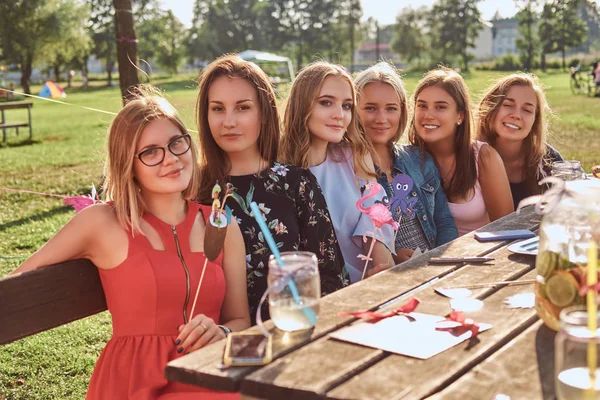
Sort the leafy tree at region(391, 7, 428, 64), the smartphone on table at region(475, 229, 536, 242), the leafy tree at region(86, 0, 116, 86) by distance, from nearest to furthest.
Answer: the smartphone on table at region(475, 229, 536, 242) → the leafy tree at region(86, 0, 116, 86) → the leafy tree at region(391, 7, 428, 64)

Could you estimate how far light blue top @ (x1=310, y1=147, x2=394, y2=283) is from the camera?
12.1 feet

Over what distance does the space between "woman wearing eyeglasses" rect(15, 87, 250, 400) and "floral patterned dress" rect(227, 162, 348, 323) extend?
352 mm

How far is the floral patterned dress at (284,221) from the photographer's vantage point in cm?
318

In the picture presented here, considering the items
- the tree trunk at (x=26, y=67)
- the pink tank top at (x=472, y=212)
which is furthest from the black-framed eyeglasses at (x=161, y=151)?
the tree trunk at (x=26, y=67)

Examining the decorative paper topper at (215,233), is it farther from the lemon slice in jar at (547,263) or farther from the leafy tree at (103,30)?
the leafy tree at (103,30)

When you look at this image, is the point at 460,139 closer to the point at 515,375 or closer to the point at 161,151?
the point at 161,151

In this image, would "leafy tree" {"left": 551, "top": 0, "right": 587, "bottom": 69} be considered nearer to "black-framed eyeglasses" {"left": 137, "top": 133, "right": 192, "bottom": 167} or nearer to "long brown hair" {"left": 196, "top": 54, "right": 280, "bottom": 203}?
"long brown hair" {"left": 196, "top": 54, "right": 280, "bottom": 203}

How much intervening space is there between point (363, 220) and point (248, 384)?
204 centimetres

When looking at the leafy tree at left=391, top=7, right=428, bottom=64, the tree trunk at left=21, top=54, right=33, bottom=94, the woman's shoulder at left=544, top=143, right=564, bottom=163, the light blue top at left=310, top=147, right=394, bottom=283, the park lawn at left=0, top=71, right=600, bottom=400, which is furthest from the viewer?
the leafy tree at left=391, top=7, right=428, bottom=64

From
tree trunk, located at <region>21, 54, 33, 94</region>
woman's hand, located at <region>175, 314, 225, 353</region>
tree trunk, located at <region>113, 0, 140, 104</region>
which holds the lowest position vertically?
woman's hand, located at <region>175, 314, 225, 353</region>

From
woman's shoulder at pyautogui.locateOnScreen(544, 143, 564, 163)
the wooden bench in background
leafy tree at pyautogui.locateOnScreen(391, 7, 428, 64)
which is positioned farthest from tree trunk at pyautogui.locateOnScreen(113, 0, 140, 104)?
leafy tree at pyautogui.locateOnScreen(391, 7, 428, 64)

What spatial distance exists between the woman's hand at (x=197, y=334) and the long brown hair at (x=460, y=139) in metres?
2.29

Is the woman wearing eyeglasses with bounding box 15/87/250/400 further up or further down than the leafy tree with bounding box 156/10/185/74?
further down

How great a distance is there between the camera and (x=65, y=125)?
21.9 m
